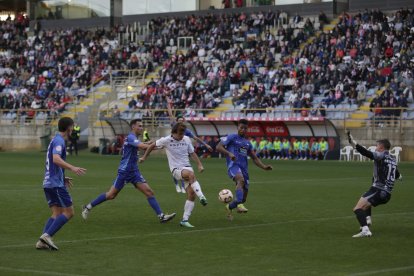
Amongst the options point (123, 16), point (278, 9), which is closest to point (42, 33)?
point (123, 16)

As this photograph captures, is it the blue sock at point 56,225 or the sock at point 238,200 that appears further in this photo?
the sock at point 238,200

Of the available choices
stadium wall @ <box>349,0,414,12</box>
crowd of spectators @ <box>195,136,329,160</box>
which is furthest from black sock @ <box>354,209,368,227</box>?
stadium wall @ <box>349,0,414,12</box>

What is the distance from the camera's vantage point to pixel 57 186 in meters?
13.4

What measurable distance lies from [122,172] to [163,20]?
160 ft

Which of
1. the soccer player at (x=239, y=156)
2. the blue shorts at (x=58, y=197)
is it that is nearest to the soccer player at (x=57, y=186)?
the blue shorts at (x=58, y=197)

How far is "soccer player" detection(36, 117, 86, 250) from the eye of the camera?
1327cm

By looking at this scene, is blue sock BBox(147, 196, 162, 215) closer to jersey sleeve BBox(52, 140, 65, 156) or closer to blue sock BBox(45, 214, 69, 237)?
blue sock BBox(45, 214, 69, 237)

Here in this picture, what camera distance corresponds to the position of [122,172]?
17.4 metres

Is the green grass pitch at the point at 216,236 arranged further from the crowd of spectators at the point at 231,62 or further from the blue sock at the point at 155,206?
the crowd of spectators at the point at 231,62

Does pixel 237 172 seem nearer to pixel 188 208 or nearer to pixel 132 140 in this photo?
pixel 188 208

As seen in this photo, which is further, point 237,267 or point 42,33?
point 42,33

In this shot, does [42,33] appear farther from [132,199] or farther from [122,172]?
[122,172]

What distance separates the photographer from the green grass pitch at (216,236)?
1195cm

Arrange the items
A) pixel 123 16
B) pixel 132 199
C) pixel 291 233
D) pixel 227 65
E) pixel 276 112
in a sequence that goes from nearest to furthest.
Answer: pixel 291 233, pixel 132 199, pixel 276 112, pixel 227 65, pixel 123 16
